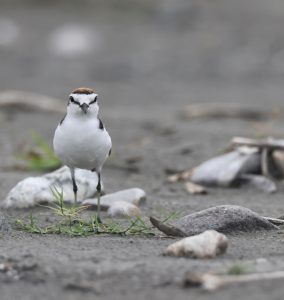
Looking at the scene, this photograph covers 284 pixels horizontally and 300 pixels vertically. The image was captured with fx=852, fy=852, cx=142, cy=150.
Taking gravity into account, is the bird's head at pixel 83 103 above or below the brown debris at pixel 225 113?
above

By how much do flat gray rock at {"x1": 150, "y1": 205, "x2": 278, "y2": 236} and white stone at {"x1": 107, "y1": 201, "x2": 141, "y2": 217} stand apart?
0.84m

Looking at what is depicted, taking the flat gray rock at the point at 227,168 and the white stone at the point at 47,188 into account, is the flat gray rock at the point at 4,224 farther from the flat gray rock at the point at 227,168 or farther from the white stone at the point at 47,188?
the flat gray rock at the point at 227,168

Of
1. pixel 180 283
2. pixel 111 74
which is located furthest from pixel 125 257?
pixel 111 74

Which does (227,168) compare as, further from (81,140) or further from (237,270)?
(237,270)

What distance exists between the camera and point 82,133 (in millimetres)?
4996

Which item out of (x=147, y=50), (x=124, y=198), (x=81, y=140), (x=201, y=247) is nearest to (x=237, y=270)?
(x=201, y=247)

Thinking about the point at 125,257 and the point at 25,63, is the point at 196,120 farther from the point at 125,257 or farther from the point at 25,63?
the point at 25,63

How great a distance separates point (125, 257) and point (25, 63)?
37.4 ft

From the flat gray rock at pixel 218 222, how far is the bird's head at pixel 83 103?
0.91 meters

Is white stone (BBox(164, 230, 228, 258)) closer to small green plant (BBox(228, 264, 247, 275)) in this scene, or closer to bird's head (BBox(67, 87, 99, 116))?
small green plant (BBox(228, 264, 247, 275))

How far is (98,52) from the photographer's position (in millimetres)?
15773

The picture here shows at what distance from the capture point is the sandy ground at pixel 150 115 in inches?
140

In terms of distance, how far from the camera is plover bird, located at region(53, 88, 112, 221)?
5.00 meters

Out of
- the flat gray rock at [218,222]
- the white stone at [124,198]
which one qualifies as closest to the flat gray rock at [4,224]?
the flat gray rock at [218,222]
